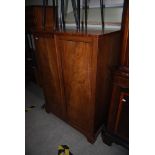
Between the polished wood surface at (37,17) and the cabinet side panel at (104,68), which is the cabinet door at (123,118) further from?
the polished wood surface at (37,17)

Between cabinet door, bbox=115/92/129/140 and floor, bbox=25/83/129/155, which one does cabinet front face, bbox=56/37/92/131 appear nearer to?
floor, bbox=25/83/129/155

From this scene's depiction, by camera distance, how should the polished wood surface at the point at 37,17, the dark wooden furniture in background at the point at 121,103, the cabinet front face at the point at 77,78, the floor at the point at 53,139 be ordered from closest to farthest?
the dark wooden furniture in background at the point at 121,103, the cabinet front face at the point at 77,78, the floor at the point at 53,139, the polished wood surface at the point at 37,17

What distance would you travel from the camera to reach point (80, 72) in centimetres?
126

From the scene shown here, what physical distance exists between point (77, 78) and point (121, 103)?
17.5 inches

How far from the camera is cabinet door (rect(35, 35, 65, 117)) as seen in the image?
1.45 metres

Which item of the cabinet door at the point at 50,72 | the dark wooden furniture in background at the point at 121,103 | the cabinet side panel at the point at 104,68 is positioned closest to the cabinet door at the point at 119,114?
the dark wooden furniture in background at the point at 121,103

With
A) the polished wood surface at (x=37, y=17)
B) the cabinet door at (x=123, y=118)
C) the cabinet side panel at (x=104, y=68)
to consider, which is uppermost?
the polished wood surface at (x=37, y=17)

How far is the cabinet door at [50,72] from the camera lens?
4.76 ft

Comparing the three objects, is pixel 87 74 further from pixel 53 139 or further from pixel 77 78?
pixel 53 139

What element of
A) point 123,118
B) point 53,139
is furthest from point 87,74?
point 53,139

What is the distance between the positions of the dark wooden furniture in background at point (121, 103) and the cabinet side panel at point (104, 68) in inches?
4.8
